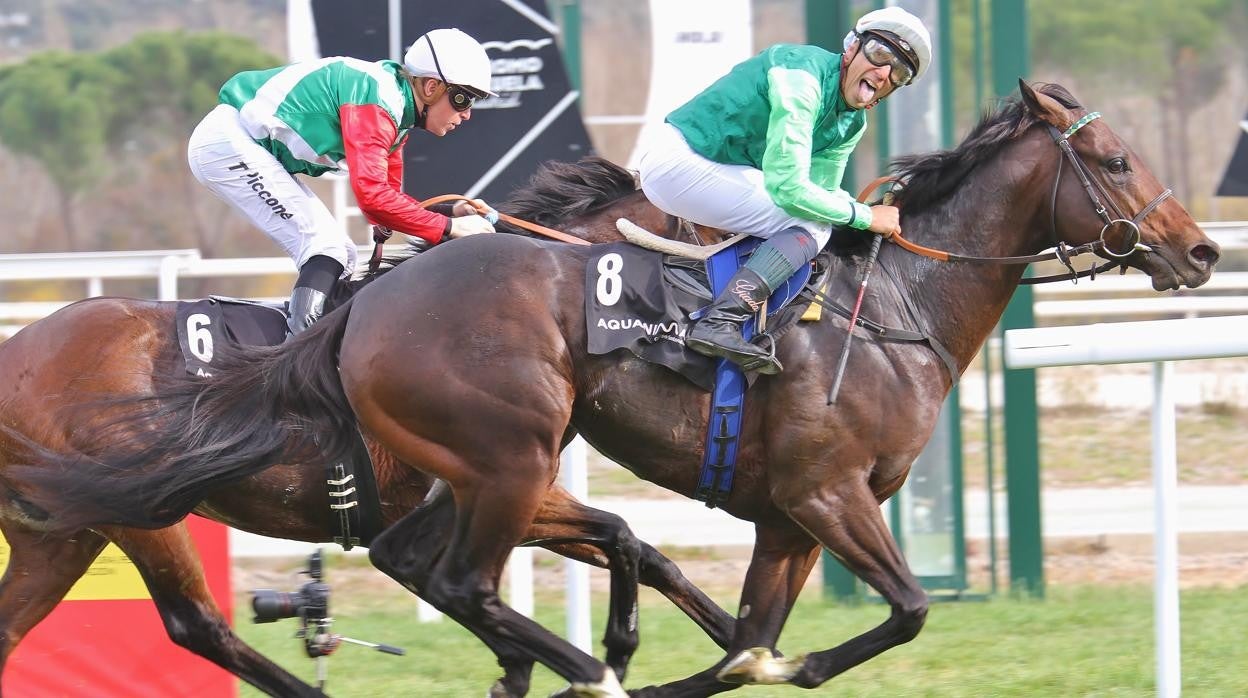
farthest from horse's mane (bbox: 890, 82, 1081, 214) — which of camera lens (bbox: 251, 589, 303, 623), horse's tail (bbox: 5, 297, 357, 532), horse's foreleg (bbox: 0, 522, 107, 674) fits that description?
horse's foreleg (bbox: 0, 522, 107, 674)

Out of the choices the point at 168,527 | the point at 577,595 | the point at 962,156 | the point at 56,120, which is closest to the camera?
the point at 962,156

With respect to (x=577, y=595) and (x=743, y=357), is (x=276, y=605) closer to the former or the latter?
(x=577, y=595)

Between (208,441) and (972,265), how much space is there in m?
2.06

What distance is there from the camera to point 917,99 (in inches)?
239

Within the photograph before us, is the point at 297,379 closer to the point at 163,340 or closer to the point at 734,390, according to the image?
the point at 163,340

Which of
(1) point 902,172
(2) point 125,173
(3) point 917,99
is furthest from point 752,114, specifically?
(2) point 125,173

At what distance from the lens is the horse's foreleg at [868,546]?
12.5 ft

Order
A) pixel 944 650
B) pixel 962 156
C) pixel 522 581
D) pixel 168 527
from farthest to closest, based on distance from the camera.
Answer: pixel 522 581
pixel 944 650
pixel 168 527
pixel 962 156

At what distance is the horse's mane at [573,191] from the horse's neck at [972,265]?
941 mm

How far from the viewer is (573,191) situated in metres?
4.62

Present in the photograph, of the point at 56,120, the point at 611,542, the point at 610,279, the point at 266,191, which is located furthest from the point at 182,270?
the point at 56,120

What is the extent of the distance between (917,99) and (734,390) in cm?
266

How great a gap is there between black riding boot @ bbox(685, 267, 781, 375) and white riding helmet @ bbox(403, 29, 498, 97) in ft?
3.43

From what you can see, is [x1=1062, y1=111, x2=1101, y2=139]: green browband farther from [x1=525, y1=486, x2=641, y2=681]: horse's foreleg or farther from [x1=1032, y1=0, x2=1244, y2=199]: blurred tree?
[x1=1032, y1=0, x2=1244, y2=199]: blurred tree
